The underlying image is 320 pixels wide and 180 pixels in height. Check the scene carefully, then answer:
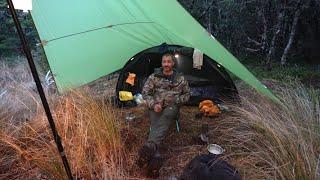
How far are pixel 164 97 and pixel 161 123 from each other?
471 mm

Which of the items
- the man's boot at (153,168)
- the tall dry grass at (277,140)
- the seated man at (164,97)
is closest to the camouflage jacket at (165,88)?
the seated man at (164,97)

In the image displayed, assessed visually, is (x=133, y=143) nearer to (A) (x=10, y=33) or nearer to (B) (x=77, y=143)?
(B) (x=77, y=143)

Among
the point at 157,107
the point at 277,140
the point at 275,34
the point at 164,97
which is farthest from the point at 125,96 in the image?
the point at 275,34

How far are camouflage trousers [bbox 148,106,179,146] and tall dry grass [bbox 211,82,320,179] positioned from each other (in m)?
0.59

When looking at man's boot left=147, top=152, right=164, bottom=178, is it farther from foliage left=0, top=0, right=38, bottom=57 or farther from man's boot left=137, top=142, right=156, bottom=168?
foliage left=0, top=0, right=38, bottom=57

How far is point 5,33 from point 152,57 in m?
7.99

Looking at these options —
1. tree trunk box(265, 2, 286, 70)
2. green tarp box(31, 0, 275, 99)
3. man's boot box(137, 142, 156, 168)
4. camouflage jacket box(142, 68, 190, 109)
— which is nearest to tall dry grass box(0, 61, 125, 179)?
man's boot box(137, 142, 156, 168)

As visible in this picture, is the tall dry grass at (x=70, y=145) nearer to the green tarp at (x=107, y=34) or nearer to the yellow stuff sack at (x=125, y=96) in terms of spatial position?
the green tarp at (x=107, y=34)

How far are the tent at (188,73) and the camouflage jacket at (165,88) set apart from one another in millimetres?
1180

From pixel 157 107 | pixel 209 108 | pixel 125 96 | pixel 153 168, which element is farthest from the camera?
pixel 125 96

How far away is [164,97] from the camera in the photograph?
172 inches

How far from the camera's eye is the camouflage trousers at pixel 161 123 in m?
3.86

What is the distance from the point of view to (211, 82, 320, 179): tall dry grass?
2809 millimetres

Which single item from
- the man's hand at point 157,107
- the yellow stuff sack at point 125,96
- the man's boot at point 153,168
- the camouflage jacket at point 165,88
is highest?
the camouflage jacket at point 165,88
